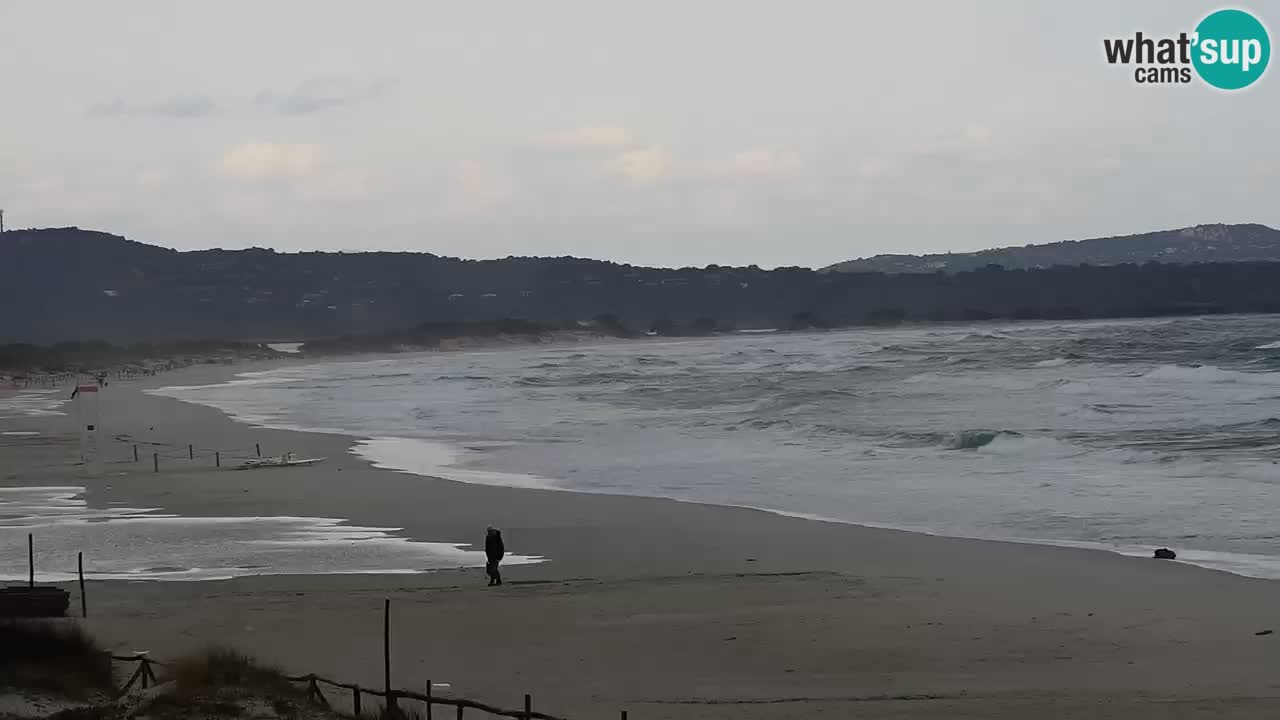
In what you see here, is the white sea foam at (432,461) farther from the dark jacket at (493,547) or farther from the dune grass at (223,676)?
the dune grass at (223,676)

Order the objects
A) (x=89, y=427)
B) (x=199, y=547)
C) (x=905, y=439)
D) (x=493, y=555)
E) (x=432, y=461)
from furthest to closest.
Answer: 1. (x=905, y=439)
2. (x=89, y=427)
3. (x=432, y=461)
4. (x=199, y=547)
5. (x=493, y=555)

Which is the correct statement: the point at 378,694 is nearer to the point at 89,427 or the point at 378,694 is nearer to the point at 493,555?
the point at 493,555

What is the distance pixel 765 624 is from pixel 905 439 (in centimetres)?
1888

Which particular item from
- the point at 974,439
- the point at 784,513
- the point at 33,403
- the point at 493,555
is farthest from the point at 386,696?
the point at 33,403

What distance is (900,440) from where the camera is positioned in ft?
103

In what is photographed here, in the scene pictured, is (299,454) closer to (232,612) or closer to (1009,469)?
(1009,469)

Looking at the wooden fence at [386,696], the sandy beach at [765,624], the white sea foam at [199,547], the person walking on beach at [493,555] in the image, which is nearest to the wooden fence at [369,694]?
the wooden fence at [386,696]

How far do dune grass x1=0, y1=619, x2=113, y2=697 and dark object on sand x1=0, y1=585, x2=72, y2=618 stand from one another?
0.56 meters

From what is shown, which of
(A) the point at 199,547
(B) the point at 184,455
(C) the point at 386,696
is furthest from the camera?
(B) the point at 184,455

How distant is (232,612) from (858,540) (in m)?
7.98

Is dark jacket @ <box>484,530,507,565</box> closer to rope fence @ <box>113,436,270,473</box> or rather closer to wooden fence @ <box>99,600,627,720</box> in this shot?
wooden fence @ <box>99,600,627,720</box>

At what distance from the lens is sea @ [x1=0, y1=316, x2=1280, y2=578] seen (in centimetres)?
2008

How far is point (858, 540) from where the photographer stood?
18.3 meters

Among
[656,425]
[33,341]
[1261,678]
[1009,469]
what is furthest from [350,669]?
[33,341]
